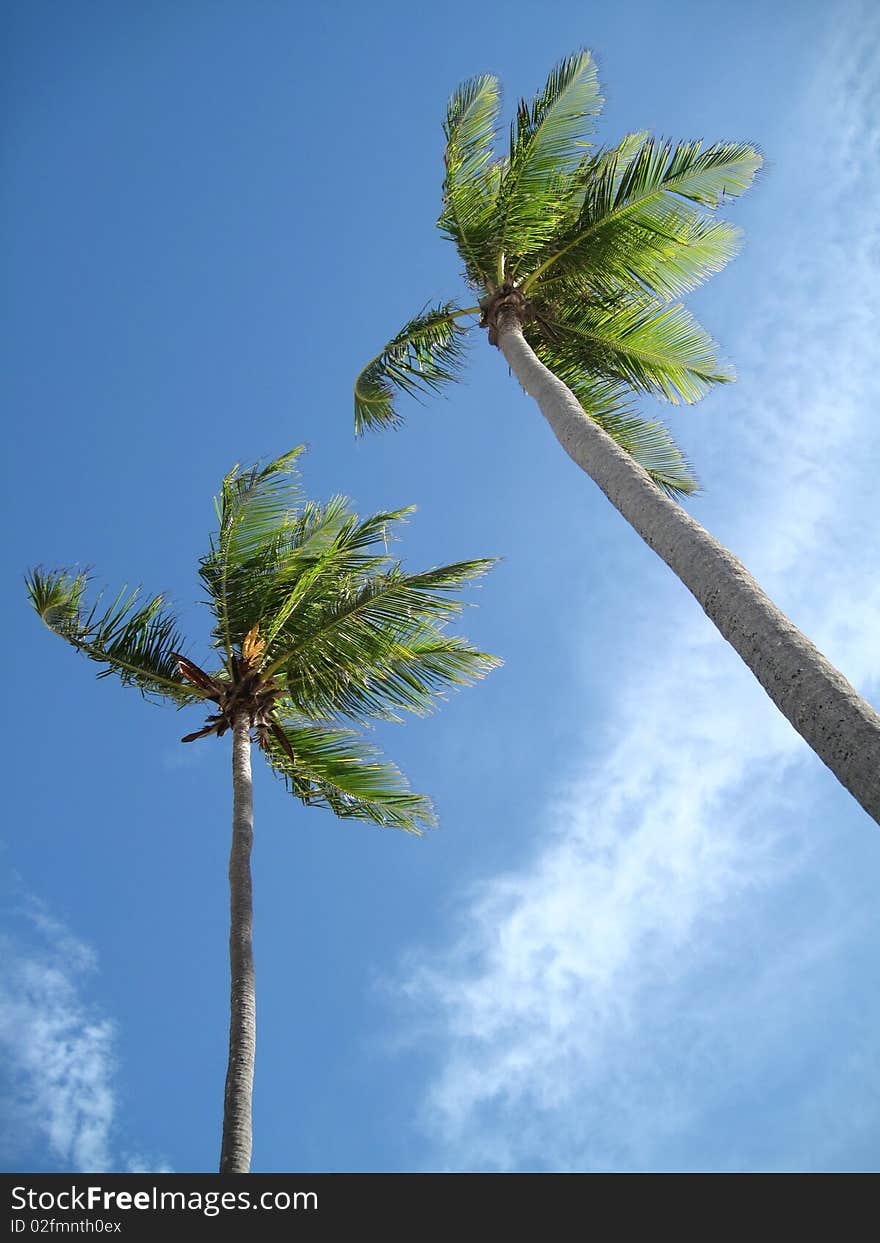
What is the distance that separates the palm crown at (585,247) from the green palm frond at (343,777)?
4.21 m

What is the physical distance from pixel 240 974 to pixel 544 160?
837 cm

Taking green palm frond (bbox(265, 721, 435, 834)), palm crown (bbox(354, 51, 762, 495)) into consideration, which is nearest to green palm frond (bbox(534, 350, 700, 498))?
palm crown (bbox(354, 51, 762, 495))

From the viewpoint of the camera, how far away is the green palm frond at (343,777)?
9.65 m

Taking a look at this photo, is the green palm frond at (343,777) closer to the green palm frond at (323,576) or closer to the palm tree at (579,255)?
the green palm frond at (323,576)

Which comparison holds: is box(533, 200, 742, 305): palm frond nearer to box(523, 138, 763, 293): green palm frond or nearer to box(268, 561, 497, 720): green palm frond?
box(523, 138, 763, 293): green palm frond

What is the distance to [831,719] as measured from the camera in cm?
359

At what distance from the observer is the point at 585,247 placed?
9102mm

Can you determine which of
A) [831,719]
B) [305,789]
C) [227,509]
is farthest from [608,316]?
[831,719]

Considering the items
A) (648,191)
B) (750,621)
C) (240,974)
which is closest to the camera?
(750,621)

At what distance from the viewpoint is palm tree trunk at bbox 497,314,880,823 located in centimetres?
346

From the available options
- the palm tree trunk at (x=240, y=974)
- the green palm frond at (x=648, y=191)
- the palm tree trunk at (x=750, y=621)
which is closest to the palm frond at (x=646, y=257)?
the green palm frond at (x=648, y=191)

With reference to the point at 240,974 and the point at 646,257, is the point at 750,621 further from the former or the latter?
the point at 646,257

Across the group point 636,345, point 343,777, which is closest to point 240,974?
point 343,777
